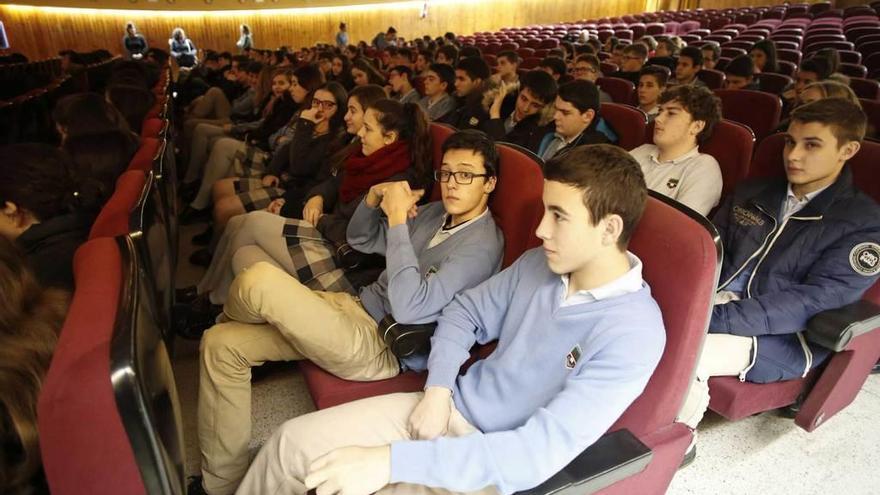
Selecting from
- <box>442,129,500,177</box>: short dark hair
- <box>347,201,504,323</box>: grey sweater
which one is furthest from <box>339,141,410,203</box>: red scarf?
<box>442,129,500,177</box>: short dark hair

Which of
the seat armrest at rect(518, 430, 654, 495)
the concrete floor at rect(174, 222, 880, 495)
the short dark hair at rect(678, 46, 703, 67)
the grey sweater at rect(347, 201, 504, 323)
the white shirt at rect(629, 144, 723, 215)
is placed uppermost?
the short dark hair at rect(678, 46, 703, 67)

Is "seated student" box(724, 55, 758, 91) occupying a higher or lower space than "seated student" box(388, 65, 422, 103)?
higher

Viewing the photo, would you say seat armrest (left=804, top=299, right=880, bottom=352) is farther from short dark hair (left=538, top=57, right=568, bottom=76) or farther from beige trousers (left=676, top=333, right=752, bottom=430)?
short dark hair (left=538, top=57, right=568, bottom=76)

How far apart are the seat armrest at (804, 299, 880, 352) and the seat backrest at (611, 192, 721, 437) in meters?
0.64

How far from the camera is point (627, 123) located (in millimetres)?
2547

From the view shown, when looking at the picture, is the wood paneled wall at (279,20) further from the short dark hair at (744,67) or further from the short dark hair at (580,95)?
the short dark hair at (580,95)

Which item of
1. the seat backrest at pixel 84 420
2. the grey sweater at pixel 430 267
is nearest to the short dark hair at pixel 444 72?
the grey sweater at pixel 430 267

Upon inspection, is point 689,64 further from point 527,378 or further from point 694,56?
point 527,378

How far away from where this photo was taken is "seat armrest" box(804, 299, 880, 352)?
1.39m

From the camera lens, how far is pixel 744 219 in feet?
5.81

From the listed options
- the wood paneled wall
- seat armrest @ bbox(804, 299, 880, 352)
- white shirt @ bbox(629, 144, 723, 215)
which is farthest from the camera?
the wood paneled wall

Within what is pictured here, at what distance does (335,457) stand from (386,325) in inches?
22.9

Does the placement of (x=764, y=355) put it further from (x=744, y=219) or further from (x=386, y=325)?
(x=386, y=325)

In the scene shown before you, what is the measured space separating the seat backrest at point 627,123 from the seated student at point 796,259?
785 mm
